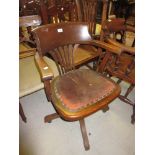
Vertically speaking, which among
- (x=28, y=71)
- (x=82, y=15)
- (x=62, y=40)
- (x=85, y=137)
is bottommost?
(x=85, y=137)

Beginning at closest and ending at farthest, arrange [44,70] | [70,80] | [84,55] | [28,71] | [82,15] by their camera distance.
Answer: [44,70]
[70,80]
[28,71]
[84,55]
[82,15]

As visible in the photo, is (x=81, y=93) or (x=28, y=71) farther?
(x=28, y=71)

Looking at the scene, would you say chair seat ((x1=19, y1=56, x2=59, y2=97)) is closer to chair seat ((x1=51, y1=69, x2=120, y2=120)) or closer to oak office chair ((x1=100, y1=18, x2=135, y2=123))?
chair seat ((x1=51, y1=69, x2=120, y2=120))

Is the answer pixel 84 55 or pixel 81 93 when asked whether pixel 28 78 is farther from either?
pixel 84 55

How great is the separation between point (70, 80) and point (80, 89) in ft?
0.49

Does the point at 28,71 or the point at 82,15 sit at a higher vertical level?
the point at 82,15

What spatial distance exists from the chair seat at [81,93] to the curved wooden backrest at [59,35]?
0.92 ft

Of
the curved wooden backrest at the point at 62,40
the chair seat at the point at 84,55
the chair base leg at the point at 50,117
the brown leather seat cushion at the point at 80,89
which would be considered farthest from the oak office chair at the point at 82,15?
the chair base leg at the point at 50,117

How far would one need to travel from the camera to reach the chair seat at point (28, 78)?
1354 millimetres

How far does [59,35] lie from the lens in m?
1.41

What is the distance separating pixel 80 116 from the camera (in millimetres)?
1130

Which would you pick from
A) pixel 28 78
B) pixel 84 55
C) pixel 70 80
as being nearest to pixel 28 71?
pixel 28 78
